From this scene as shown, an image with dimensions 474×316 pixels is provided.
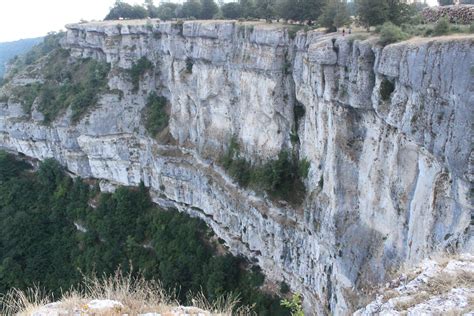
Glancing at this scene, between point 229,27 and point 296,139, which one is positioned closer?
point 296,139

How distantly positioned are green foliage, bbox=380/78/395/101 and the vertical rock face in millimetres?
42

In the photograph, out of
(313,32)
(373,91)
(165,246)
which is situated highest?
(313,32)

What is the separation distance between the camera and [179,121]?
38.4 m

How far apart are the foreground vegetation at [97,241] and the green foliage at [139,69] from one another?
35.2 ft

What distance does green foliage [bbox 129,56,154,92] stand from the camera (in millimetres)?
42125

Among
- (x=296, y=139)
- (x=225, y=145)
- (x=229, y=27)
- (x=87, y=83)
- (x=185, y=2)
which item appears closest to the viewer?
(x=296, y=139)

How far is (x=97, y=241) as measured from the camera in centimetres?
3925

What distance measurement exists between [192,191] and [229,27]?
1407cm

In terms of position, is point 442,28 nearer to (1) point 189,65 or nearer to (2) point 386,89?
(2) point 386,89

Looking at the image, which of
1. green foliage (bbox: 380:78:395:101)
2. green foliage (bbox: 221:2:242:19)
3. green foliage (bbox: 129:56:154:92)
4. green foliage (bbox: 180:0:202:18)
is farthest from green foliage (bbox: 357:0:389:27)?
green foliage (bbox: 180:0:202:18)

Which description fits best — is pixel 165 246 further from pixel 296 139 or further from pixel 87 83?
pixel 87 83

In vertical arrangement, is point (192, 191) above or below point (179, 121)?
below

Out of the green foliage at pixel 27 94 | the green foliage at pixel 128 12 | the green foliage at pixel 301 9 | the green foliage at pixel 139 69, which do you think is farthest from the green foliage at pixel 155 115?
the green foliage at pixel 128 12

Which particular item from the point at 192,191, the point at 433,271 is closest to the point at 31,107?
the point at 192,191
